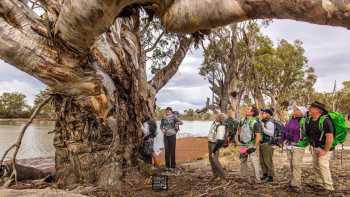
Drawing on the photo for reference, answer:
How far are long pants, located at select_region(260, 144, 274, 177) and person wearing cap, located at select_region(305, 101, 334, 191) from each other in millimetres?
1221

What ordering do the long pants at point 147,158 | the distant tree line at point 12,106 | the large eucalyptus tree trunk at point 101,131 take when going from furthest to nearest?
1. the distant tree line at point 12,106
2. the long pants at point 147,158
3. the large eucalyptus tree trunk at point 101,131

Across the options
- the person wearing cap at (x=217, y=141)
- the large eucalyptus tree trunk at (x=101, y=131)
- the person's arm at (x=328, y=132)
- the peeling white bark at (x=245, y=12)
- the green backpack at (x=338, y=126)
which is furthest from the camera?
the person wearing cap at (x=217, y=141)

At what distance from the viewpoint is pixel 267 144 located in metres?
7.13

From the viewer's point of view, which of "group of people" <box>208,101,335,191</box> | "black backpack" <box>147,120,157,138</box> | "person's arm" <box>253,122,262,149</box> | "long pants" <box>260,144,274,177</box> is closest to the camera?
"group of people" <box>208,101,335,191</box>

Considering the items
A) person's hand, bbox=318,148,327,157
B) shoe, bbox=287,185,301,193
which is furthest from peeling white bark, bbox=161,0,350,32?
shoe, bbox=287,185,301,193

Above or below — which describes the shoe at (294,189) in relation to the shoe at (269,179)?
below

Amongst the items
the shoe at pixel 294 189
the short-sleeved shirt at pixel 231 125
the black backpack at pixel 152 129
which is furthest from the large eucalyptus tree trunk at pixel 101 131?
the shoe at pixel 294 189

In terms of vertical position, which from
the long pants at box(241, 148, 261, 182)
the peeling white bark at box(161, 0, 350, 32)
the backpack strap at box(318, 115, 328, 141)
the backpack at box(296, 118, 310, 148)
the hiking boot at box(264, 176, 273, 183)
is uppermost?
the peeling white bark at box(161, 0, 350, 32)

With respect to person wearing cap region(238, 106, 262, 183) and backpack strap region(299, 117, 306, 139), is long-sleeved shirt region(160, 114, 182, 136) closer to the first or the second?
person wearing cap region(238, 106, 262, 183)

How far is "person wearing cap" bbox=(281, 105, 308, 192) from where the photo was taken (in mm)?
6117

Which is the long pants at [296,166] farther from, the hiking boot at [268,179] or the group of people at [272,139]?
the hiking boot at [268,179]

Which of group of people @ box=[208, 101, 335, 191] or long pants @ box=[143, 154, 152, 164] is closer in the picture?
group of people @ box=[208, 101, 335, 191]

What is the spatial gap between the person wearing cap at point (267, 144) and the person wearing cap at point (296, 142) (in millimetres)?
603

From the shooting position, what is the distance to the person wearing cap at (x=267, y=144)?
6.98 m
